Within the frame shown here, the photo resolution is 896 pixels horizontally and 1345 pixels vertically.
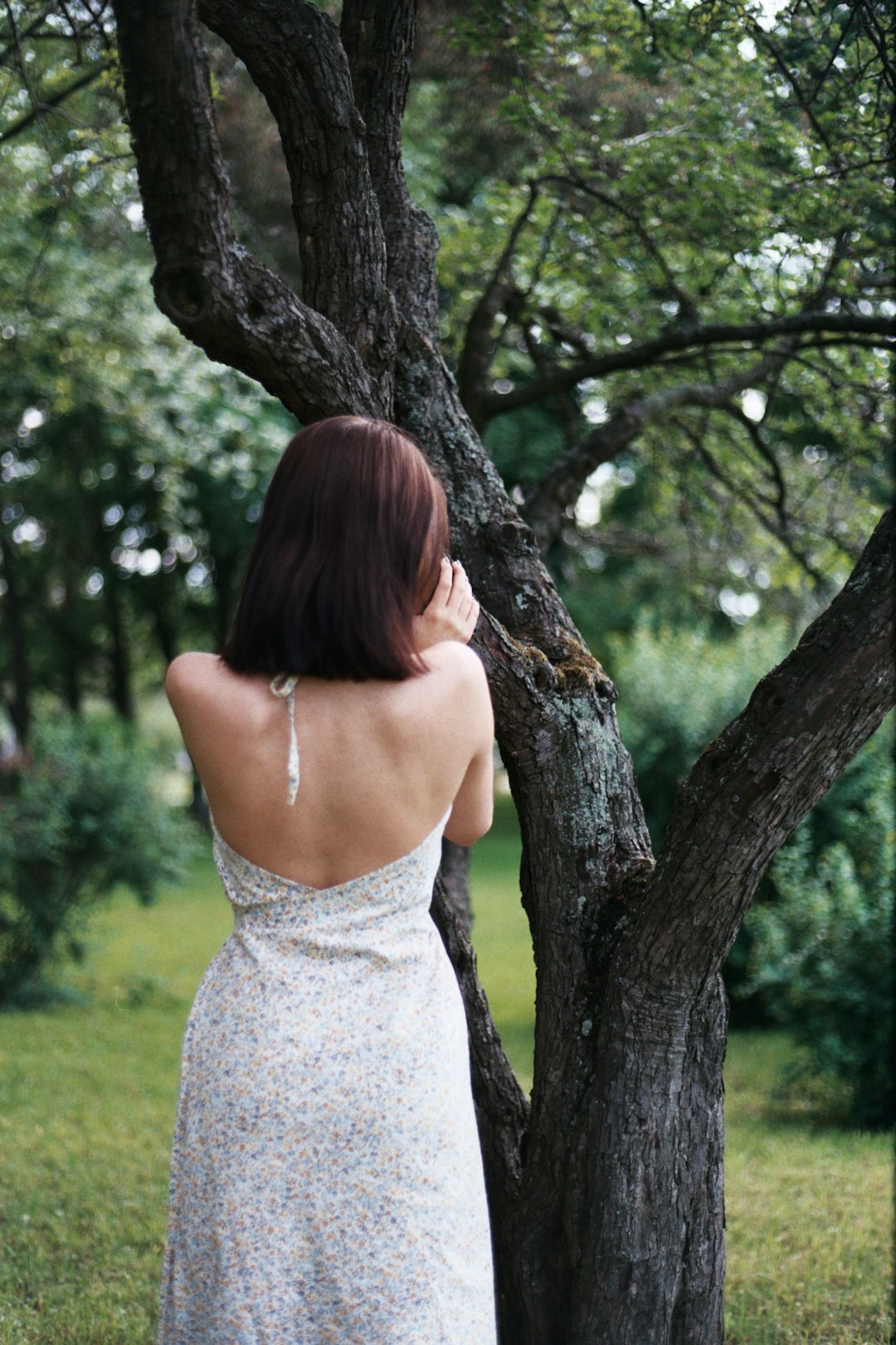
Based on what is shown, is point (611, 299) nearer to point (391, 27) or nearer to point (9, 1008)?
point (391, 27)

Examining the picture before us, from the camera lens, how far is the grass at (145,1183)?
3705mm

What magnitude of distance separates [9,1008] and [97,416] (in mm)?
6351

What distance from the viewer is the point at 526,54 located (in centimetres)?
416

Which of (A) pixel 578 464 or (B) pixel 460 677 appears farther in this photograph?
(A) pixel 578 464

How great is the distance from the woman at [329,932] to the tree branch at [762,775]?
0.72 metres

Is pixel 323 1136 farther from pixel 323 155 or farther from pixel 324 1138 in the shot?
pixel 323 155

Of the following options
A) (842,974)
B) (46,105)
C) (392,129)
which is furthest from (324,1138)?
(842,974)

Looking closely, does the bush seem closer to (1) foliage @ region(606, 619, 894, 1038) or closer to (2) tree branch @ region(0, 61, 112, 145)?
(1) foliage @ region(606, 619, 894, 1038)

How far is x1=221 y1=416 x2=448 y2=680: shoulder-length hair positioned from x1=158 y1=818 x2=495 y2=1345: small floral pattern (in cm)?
37

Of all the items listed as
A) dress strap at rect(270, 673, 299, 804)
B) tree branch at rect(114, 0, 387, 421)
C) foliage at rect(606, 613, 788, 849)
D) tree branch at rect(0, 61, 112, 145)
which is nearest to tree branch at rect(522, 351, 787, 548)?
tree branch at rect(114, 0, 387, 421)

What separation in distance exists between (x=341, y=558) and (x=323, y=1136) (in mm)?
945

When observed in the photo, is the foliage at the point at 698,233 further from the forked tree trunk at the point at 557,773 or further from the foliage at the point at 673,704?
the foliage at the point at 673,704

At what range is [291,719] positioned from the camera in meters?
1.96

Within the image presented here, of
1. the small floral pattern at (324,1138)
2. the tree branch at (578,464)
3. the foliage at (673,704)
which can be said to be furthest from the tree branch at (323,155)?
the foliage at (673,704)
